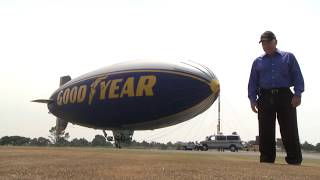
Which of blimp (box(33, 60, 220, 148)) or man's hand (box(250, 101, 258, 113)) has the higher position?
Result: blimp (box(33, 60, 220, 148))

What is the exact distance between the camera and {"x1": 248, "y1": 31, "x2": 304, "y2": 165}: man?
29.2 feet

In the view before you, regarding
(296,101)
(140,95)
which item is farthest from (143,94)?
(296,101)

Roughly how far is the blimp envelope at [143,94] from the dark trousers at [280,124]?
24522 millimetres

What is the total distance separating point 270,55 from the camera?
9203 millimetres

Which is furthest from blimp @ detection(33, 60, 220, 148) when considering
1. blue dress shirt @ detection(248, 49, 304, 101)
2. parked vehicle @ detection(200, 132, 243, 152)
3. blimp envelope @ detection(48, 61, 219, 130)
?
blue dress shirt @ detection(248, 49, 304, 101)

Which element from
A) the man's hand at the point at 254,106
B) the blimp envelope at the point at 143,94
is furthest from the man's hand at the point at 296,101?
the blimp envelope at the point at 143,94

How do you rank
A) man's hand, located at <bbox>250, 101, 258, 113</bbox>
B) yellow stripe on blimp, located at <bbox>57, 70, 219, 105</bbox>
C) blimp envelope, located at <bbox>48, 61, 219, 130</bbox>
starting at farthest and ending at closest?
yellow stripe on blimp, located at <bbox>57, 70, 219, 105</bbox> → blimp envelope, located at <bbox>48, 61, 219, 130</bbox> → man's hand, located at <bbox>250, 101, 258, 113</bbox>

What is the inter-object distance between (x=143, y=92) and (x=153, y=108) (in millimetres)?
1396

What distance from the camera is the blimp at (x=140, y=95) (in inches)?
1341

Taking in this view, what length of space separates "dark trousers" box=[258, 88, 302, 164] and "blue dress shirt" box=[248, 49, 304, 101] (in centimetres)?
15

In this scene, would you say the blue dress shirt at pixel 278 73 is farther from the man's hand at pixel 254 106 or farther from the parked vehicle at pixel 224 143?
the parked vehicle at pixel 224 143

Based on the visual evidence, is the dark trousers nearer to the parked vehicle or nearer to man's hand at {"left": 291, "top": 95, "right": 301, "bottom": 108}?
man's hand at {"left": 291, "top": 95, "right": 301, "bottom": 108}

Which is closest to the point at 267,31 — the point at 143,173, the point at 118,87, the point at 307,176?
the point at 307,176

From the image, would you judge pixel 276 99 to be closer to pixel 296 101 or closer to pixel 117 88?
pixel 296 101
